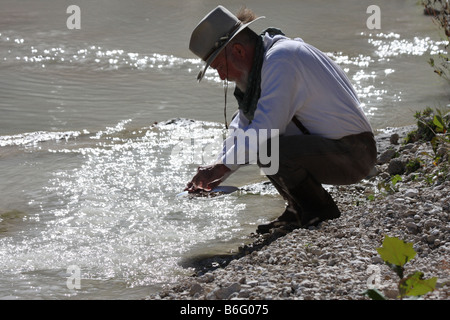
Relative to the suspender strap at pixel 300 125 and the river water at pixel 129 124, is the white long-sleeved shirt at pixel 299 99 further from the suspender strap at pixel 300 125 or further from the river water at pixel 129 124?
the river water at pixel 129 124

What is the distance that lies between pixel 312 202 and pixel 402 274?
74.2 inches

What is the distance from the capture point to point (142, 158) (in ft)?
23.2

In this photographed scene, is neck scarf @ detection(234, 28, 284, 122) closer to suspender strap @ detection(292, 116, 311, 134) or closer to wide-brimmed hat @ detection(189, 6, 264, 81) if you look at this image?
wide-brimmed hat @ detection(189, 6, 264, 81)

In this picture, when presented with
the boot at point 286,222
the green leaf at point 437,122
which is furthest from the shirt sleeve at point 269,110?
the green leaf at point 437,122

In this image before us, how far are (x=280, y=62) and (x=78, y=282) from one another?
1801mm

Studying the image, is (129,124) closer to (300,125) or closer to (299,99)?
(300,125)

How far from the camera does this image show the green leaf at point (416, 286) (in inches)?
111

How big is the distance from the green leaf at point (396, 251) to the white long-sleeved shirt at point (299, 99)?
→ 1.45m

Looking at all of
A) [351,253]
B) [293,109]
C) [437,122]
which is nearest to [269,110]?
[293,109]

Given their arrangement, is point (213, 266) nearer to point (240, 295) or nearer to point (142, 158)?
point (240, 295)

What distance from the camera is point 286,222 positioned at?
5.05 meters

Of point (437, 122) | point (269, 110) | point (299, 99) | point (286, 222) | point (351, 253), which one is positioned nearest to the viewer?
point (351, 253)

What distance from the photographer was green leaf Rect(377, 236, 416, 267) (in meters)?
2.93

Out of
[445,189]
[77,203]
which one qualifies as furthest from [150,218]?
[445,189]
